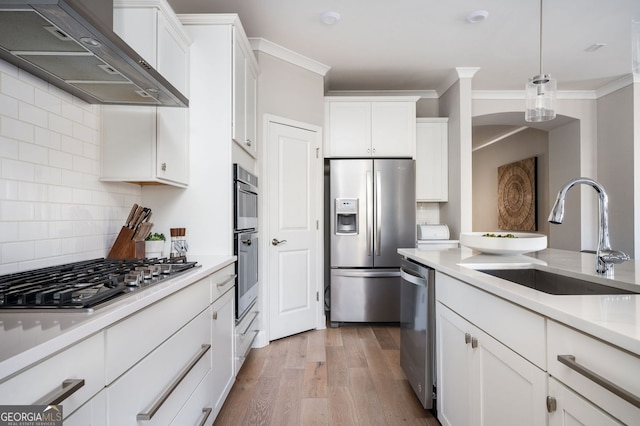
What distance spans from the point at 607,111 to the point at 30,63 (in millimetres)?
5636

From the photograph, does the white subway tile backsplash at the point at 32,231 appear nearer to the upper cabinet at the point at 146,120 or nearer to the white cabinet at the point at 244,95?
the upper cabinet at the point at 146,120

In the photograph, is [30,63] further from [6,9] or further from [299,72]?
[299,72]

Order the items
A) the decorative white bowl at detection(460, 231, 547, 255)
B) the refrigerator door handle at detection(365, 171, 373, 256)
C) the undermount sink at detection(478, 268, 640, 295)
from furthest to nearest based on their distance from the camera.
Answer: the refrigerator door handle at detection(365, 171, 373, 256) → the decorative white bowl at detection(460, 231, 547, 255) → the undermount sink at detection(478, 268, 640, 295)

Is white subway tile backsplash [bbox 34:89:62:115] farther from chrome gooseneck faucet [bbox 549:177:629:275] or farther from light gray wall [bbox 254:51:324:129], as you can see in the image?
chrome gooseneck faucet [bbox 549:177:629:275]

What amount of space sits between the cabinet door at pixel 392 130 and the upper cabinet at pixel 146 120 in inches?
87.9

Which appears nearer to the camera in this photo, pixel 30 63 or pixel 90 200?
pixel 30 63

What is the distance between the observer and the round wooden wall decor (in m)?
5.83

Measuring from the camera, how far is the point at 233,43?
7.76 feet

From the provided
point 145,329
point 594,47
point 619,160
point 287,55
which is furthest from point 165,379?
point 619,160

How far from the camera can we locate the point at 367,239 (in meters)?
3.69

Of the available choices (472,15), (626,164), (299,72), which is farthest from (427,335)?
(626,164)

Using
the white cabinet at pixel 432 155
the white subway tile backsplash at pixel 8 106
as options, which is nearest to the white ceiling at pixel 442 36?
the white cabinet at pixel 432 155

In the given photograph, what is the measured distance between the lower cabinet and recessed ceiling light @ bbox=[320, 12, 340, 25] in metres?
2.34

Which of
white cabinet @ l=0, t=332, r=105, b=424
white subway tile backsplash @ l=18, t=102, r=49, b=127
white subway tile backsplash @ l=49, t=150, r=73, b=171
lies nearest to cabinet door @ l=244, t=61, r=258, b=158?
white subway tile backsplash @ l=49, t=150, r=73, b=171
